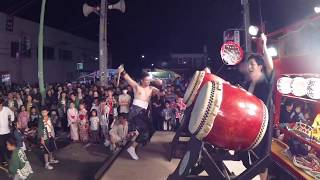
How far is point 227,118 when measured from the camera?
3689 mm

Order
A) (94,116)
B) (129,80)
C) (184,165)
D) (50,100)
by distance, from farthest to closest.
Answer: (50,100) → (94,116) → (129,80) → (184,165)

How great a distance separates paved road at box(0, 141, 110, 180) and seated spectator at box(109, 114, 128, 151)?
408mm

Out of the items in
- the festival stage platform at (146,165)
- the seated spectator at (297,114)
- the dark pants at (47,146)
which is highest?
the seated spectator at (297,114)

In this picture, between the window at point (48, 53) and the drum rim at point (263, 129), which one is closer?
the drum rim at point (263, 129)

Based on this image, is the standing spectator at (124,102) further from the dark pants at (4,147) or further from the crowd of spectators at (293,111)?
the crowd of spectators at (293,111)

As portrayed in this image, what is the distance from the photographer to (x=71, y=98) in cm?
1210

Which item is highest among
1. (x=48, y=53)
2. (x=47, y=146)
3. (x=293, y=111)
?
(x=48, y=53)

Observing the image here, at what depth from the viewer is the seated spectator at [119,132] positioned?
9.59 metres

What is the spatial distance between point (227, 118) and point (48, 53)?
2690cm

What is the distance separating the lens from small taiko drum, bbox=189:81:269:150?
3.68 meters

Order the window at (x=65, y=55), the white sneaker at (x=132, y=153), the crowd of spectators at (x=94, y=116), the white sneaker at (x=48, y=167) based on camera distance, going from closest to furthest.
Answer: the white sneaker at (x=132, y=153) < the white sneaker at (x=48, y=167) < the crowd of spectators at (x=94, y=116) < the window at (x=65, y=55)

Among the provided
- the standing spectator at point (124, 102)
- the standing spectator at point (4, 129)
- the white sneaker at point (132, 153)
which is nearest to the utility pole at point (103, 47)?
the standing spectator at point (124, 102)

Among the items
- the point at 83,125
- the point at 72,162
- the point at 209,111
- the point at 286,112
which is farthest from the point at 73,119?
the point at 209,111

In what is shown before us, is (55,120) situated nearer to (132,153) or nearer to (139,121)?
(139,121)
